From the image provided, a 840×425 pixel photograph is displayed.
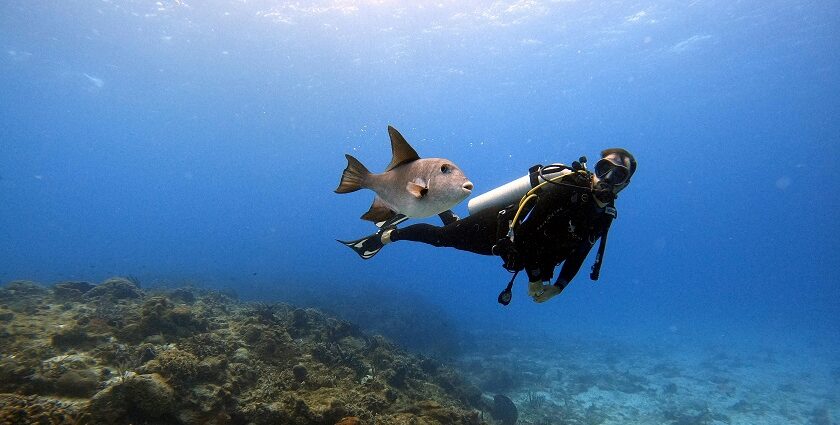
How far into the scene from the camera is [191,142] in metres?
95.0

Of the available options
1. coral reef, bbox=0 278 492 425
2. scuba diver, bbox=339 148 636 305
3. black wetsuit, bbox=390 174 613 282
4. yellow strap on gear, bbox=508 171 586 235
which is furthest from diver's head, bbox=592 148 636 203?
coral reef, bbox=0 278 492 425

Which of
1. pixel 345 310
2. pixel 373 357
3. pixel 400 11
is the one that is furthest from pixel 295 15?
pixel 373 357

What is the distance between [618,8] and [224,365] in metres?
36.2

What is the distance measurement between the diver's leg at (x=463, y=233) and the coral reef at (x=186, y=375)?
8.33ft

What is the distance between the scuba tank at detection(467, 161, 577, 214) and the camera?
3.90 m

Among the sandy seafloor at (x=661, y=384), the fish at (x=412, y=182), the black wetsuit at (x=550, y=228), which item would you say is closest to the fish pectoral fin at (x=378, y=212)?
the fish at (x=412, y=182)

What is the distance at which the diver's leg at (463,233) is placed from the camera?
4.53m

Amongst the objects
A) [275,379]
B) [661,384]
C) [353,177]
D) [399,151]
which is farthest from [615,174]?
[661,384]

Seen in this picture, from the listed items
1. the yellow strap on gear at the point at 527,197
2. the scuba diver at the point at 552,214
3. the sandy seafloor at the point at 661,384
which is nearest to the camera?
the yellow strap on gear at the point at 527,197

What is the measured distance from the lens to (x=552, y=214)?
3.98 metres

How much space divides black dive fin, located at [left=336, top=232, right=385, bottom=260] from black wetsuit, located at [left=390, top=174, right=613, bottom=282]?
155 centimetres

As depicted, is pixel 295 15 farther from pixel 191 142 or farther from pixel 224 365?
pixel 191 142

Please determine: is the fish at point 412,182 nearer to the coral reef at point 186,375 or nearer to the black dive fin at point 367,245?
the black dive fin at point 367,245

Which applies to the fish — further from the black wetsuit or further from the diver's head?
the diver's head
